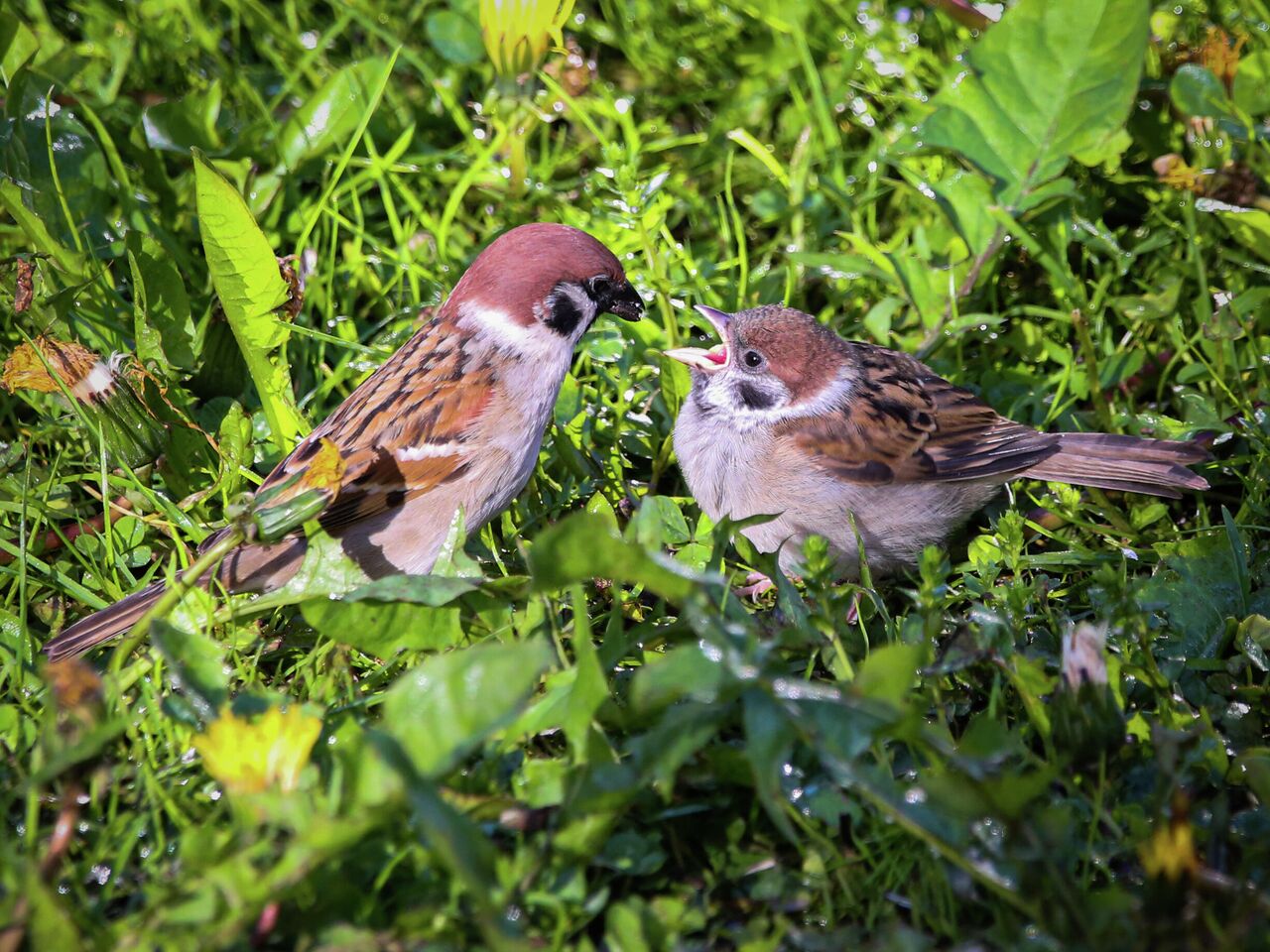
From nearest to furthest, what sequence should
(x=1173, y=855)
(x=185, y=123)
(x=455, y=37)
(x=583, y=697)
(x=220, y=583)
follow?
1. (x=1173, y=855)
2. (x=583, y=697)
3. (x=220, y=583)
4. (x=185, y=123)
5. (x=455, y=37)

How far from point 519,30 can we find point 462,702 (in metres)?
2.68

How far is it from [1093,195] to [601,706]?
2.75 metres

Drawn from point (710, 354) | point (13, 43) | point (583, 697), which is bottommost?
point (710, 354)

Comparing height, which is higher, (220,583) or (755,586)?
(220,583)

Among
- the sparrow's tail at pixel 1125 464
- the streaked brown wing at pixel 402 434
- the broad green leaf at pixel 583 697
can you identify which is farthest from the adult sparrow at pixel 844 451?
the broad green leaf at pixel 583 697

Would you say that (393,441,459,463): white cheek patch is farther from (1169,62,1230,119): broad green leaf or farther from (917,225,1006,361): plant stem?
(1169,62,1230,119): broad green leaf

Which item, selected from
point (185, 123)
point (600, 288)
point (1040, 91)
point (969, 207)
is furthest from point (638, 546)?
point (185, 123)

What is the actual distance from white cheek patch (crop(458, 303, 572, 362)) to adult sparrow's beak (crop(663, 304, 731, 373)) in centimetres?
34

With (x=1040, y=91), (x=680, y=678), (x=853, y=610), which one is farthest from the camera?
(x=1040, y=91)

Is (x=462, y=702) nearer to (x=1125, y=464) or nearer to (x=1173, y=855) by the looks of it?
(x=1173, y=855)

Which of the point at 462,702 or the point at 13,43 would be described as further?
the point at 13,43

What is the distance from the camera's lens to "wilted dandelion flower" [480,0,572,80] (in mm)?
3781

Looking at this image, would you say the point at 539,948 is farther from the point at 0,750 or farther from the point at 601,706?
the point at 0,750

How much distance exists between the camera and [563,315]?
128 inches
